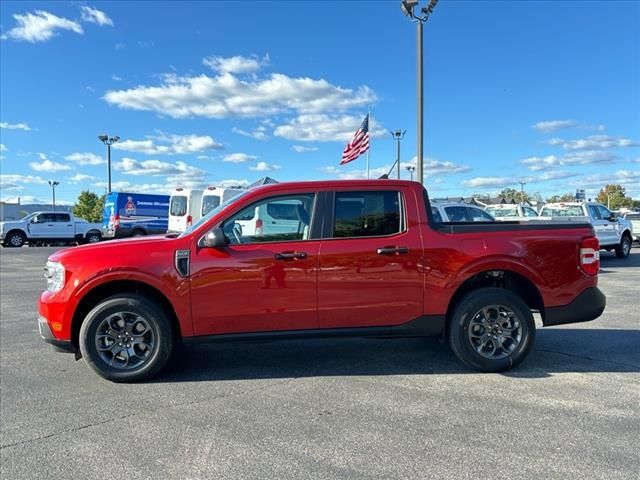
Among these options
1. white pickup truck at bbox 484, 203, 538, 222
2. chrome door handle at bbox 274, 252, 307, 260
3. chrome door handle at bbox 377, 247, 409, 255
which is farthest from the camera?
white pickup truck at bbox 484, 203, 538, 222

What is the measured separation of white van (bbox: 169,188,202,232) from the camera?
791 inches

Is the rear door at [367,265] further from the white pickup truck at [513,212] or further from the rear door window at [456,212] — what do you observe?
the white pickup truck at [513,212]

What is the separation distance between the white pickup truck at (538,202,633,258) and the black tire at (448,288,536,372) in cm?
1279

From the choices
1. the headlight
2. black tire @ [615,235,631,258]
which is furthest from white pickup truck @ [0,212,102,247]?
black tire @ [615,235,631,258]

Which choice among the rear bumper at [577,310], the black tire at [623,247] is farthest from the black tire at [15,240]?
the rear bumper at [577,310]

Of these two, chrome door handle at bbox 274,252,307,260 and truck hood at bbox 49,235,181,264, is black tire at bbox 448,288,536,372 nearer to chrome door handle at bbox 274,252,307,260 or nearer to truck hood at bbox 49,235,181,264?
chrome door handle at bbox 274,252,307,260

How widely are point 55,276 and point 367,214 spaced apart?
9.69 ft

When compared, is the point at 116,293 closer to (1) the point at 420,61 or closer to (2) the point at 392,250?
(2) the point at 392,250

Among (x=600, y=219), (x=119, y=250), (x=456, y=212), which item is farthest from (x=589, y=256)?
(x=600, y=219)

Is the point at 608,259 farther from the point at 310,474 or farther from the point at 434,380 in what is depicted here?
the point at 310,474

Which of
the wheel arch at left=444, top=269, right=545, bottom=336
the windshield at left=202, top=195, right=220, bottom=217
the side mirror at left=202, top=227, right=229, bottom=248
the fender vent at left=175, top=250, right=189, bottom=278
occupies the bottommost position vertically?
the wheel arch at left=444, top=269, right=545, bottom=336

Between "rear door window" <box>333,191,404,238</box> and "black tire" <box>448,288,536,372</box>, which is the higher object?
"rear door window" <box>333,191,404,238</box>

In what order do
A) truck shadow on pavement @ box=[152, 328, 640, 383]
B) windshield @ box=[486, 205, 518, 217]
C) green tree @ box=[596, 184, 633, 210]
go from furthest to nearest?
green tree @ box=[596, 184, 633, 210], windshield @ box=[486, 205, 518, 217], truck shadow on pavement @ box=[152, 328, 640, 383]

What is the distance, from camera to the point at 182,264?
4.55 meters
